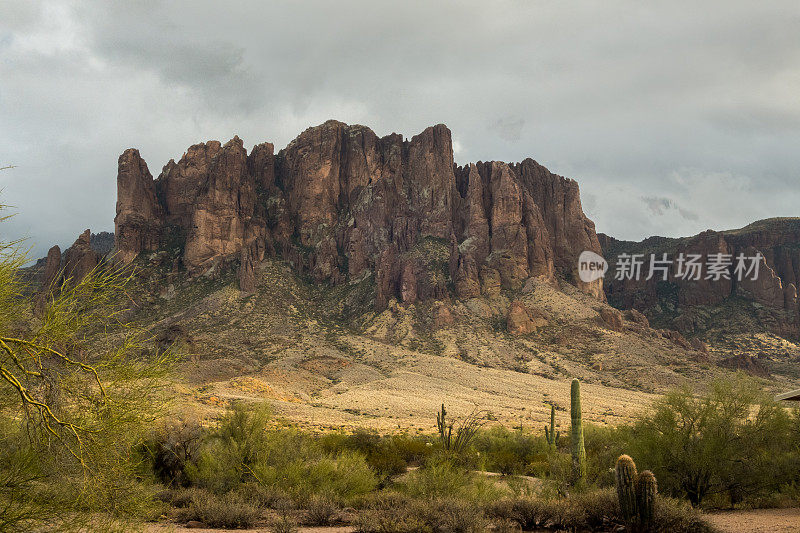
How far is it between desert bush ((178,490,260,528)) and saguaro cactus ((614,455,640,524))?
955cm

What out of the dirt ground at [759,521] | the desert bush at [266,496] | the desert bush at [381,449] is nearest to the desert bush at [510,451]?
the desert bush at [381,449]

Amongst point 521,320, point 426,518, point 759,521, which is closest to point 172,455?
point 426,518

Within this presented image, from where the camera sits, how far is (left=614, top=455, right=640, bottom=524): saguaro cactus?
11.4 meters

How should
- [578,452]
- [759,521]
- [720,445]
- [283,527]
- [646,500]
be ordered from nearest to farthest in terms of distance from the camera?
[283,527], [646,500], [759,521], [720,445], [578,452]

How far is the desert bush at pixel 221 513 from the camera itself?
12148mm

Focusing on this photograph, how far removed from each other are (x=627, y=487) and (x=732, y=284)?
148711 millimetres

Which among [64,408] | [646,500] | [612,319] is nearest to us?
[64,408]

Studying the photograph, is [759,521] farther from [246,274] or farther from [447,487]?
[246,274]

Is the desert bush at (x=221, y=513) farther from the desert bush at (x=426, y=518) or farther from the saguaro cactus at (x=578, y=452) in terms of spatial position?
the saguaro cactus at (x=578, y=452)

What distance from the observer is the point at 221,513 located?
12.1 meters

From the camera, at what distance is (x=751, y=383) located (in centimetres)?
1683

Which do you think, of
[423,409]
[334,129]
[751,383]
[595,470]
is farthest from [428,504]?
[334,129]

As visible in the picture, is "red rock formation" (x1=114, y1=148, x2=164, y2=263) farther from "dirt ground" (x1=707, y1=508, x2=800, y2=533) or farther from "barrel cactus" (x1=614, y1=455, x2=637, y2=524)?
"dirt ground" (x1=707, y1=508, x2=800, y2=533)

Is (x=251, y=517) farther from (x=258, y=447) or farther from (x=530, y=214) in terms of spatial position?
(x=530, y=214)
